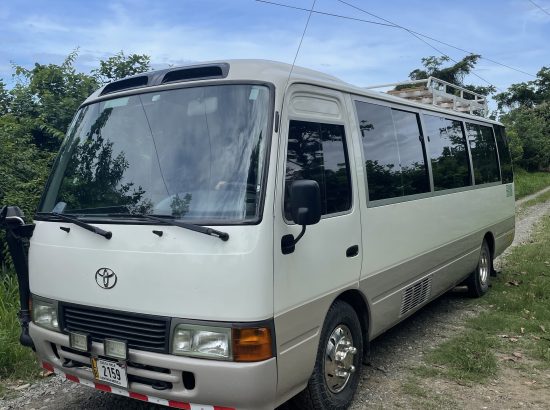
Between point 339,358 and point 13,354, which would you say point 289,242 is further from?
point 13,354

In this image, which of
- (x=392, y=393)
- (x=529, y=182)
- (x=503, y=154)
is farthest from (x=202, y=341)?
(x=529, y=182)

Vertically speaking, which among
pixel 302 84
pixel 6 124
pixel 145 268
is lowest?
pixel 145 268

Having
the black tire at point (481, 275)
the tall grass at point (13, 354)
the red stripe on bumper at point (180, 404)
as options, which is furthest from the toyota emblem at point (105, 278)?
the black tire at point (481, 275)

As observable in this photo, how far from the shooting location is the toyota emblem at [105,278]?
3.14 m

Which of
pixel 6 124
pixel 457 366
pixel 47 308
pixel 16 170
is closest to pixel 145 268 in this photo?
pixel 47 308

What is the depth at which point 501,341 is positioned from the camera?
18.0 feet

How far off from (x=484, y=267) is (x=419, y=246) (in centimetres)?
308

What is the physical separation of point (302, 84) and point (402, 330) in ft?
11.5

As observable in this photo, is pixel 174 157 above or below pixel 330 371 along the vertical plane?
above

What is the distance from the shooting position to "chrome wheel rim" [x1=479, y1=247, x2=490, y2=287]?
293 inches

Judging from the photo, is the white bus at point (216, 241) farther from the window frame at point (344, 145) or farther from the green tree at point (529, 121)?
the green tree at point (529, 121)

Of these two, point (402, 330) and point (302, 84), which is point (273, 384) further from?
point (402, 330)

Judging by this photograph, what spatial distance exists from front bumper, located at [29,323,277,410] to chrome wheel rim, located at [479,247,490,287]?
17.4ft

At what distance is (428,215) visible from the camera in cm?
528
